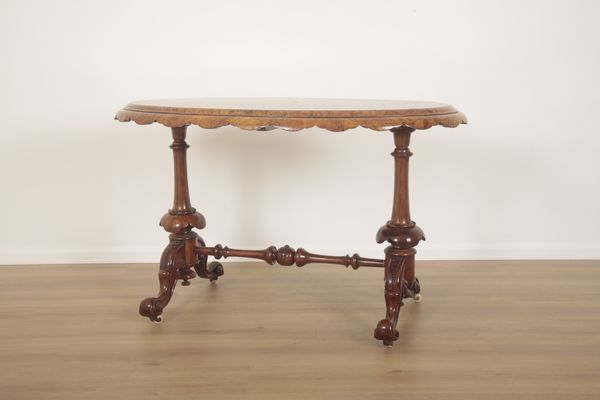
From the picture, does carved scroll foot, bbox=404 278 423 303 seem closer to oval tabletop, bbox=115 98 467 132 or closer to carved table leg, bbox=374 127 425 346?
carved table leg, bbox=374 127 425 346

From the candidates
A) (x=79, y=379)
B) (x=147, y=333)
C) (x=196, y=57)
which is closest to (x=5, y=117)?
(x=196, y=57)

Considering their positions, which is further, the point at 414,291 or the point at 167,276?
the point at 414,291

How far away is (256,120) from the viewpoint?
2627mm

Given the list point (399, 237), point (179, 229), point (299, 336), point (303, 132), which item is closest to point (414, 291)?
point (399, 237)

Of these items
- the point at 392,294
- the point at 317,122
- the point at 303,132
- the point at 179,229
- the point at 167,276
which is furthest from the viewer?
the point at 303,132

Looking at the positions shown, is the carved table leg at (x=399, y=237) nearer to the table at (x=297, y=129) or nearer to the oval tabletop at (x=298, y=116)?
the table at (x=297, y=129)

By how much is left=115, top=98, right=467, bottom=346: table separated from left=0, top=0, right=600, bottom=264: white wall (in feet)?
2.40

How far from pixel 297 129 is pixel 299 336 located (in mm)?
904

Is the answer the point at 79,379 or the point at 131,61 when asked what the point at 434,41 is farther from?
the point at 79,379

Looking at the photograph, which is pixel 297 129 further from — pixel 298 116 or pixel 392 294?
pixel 392 294

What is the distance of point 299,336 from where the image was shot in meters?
3.01

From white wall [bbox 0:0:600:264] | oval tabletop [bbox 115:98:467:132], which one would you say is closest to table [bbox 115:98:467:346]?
oval tabletop [bbox 115:98:467:132]

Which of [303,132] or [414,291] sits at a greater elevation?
[303,132]

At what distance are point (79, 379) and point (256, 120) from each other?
1098 millimetres
